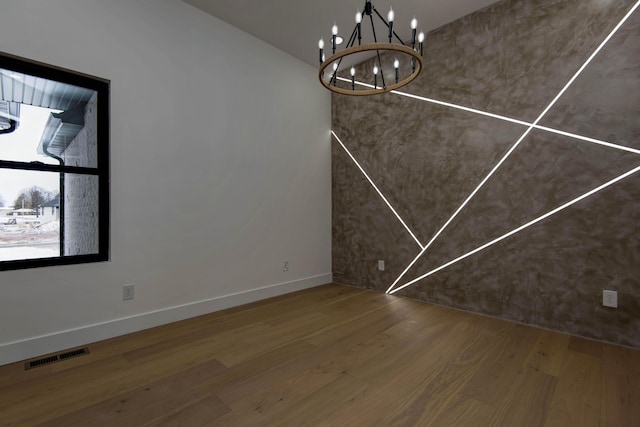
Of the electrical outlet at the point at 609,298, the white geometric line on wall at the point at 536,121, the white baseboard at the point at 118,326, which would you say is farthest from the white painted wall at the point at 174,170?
the electrical outlet at the point at 609,298

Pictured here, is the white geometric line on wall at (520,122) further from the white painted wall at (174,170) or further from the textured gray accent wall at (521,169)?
the white painted wall at (174,170)

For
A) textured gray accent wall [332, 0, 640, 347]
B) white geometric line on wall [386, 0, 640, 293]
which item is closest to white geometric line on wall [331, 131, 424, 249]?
textured gray accent wall [332, 0, 640, 347]

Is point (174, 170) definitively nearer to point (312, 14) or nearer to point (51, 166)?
point (51, 166)

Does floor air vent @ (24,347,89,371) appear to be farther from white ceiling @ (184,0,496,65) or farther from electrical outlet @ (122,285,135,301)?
white ceiling @ (184,0,496,65)

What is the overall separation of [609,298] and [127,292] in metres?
3.93

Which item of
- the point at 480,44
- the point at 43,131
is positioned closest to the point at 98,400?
the point at 43,131

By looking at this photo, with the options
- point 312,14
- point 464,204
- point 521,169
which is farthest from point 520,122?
point 312,14

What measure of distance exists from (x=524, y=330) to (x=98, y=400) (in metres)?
3.17

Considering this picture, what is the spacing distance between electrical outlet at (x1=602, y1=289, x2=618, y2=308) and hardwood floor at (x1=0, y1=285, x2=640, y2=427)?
316mm

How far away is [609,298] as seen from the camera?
2.46 metres

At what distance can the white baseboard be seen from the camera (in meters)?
2.16

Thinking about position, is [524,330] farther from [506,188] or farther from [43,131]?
[43,131]

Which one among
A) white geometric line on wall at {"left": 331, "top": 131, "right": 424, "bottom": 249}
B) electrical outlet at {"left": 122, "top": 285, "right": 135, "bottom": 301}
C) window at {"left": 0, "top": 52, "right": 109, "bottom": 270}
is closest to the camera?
window at {"left": 0, "top": 52, "right": 109, "bottom": 270}

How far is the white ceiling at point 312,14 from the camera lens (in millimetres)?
2975
